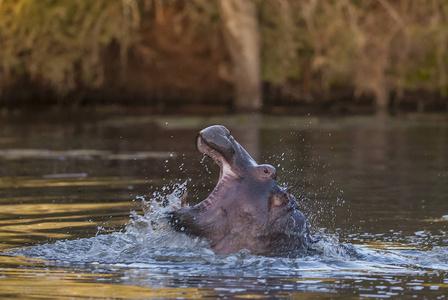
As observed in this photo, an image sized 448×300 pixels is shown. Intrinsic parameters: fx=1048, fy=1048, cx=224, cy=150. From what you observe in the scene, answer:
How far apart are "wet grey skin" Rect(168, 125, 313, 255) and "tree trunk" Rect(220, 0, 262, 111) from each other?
19.5 m

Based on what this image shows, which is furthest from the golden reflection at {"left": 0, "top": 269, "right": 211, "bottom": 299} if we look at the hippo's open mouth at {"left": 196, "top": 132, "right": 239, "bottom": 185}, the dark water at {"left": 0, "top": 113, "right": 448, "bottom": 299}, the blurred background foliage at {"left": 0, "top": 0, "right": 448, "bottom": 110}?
the blurred background foliage at {"left": 0, "top": 0, "right": 448, "bottom": 110}

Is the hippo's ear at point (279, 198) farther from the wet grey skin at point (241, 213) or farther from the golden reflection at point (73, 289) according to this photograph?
the golden reflection at point (73, 289)

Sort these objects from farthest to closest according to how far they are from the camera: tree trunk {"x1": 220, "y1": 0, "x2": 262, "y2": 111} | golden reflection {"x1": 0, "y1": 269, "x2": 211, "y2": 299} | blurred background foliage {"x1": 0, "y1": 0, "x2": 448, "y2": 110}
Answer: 1. tree trunk {"x1": 220, "y1": 0, "x2": 262, "y2": 111}
2. blurred background foliage {"x1": 0, "y1": 0, "x2": 448, "y2": 110}
3. golden reflection {"x1": 0, "y1": 269, "x2": 211, "y2": 299}

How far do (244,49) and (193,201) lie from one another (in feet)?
55.1

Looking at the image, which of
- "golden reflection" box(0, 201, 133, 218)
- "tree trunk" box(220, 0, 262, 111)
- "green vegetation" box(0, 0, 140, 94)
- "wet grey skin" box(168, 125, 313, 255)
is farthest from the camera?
"tree trunk" box(220, 0, 262, 111)

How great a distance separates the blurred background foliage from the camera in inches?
1000

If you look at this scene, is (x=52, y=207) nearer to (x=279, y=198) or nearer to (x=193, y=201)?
(x=193, y=201)

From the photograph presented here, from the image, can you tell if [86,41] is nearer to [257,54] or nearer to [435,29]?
[257,54]

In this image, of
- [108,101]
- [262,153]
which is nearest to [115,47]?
[108,101]

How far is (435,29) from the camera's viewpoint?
25.8 m

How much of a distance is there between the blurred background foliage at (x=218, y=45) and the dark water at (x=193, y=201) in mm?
5942

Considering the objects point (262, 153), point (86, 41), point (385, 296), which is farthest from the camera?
point (86, 41)

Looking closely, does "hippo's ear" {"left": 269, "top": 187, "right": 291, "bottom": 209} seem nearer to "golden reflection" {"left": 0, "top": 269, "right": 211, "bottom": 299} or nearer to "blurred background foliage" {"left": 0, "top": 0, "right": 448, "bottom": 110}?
"golden reflection" {"left": 0, "top": 269, "right": 211, "bottom": 299}

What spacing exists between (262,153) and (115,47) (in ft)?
47.7
